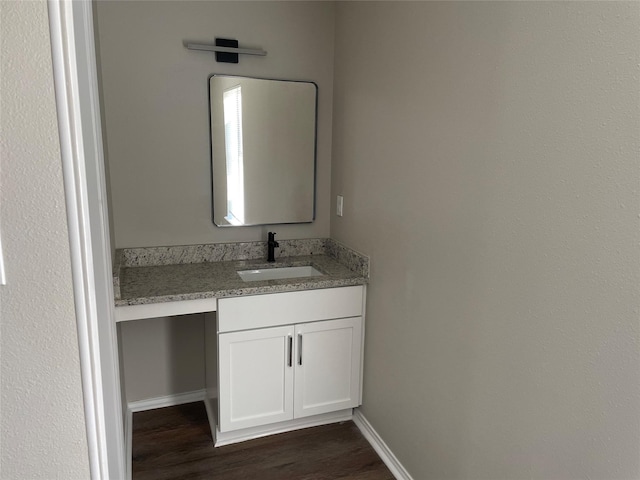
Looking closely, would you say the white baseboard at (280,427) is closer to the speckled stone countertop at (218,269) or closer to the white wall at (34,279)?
the speckled stone countertop at (218,269)

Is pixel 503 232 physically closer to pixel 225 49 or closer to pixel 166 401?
pixel 225 49

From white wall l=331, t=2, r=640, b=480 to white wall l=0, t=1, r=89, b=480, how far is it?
115 centimetres

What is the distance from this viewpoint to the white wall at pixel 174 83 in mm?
2225

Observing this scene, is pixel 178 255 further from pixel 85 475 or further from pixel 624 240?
pixel 624 240

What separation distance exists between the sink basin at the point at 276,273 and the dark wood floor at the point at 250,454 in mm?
821

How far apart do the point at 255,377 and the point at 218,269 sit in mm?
588

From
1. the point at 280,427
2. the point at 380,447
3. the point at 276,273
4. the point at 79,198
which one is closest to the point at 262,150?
the point at 276,273

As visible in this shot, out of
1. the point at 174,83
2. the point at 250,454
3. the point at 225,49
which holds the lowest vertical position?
the point at 250,454

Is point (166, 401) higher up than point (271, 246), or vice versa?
point (271, 246)

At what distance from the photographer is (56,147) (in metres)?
0.78

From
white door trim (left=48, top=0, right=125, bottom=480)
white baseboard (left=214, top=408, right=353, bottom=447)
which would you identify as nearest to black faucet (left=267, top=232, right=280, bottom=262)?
white baseboard (left=214, top=408, right=353, bottom=447)

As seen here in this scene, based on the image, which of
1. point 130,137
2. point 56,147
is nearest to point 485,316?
point 56,147

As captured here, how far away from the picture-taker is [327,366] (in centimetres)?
234

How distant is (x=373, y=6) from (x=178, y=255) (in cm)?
158
